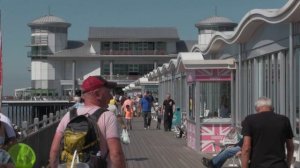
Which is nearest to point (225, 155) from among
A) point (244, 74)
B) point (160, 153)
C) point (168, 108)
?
point (244, 74)

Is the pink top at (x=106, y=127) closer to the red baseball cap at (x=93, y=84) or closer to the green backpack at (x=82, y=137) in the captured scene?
the green backpack at (x=82, y=137)

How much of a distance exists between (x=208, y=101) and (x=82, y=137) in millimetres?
13119

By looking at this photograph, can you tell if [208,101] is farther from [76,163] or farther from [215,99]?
[76,163]

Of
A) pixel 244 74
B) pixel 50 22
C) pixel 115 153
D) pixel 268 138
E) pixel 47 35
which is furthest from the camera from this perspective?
pixel 50 22

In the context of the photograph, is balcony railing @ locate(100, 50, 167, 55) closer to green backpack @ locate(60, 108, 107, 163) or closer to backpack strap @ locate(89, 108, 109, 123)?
backpack strap @ locate(89, 108, 109, 123)

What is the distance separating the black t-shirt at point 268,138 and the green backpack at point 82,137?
7.66ft

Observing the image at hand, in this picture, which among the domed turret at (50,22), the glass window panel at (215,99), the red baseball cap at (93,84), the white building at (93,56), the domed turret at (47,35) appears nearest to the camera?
the red baseball cap at (93,84)

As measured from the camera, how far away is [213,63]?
54.6 ft

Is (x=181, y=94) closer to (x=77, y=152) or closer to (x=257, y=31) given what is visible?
(x=257, y=31)

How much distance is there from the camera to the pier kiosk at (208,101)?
1666 cm

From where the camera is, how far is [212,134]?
16.7 meters

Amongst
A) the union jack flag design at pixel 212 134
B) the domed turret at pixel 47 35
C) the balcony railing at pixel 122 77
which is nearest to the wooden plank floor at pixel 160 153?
the union jack flag design at pixel 212 134

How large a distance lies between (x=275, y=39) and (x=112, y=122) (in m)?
8.11

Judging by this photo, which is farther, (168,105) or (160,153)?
(168,105)
